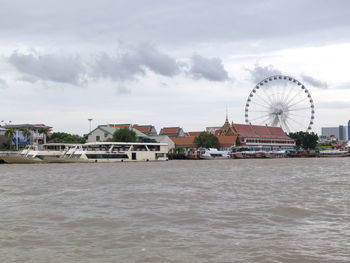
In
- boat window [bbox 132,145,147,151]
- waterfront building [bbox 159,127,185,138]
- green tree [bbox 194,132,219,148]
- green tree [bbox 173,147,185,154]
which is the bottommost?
green tree [bbox 173,147,185,154]

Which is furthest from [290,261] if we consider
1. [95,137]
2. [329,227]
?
[95,137]

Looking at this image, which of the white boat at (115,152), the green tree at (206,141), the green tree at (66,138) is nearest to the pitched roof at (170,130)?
the green tree at (206,141)

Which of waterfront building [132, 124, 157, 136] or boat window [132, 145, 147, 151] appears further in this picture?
waterfront building [132, 124, 157, 136]

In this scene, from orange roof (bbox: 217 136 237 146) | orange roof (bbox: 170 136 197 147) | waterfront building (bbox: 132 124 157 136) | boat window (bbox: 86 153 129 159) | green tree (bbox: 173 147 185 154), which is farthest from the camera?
waterfront building (bbox: 132 124 157 136)

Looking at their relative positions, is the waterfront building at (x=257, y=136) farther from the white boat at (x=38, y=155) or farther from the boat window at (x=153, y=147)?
the white boat at (x=38, y=155)

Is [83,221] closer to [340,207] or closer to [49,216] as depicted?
[49,216]

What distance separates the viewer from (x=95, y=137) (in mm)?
111375

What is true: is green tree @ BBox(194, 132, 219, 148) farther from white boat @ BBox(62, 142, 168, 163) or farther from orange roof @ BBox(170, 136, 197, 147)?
white boat @ BBox(62, 142, 168, 163)

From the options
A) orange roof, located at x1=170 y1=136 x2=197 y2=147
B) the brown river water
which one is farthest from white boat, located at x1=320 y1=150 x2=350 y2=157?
the brown river water

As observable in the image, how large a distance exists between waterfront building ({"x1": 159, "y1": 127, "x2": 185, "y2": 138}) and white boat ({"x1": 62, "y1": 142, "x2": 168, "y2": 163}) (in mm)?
55826

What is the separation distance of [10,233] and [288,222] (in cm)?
753

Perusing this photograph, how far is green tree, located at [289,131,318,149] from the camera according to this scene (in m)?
144

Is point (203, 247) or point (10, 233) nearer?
point (203, 247)

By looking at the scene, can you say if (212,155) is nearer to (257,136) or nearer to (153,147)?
(153,147)
